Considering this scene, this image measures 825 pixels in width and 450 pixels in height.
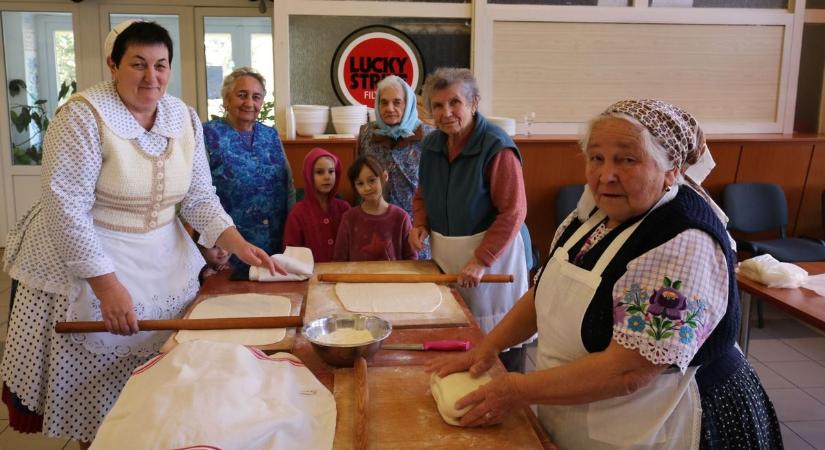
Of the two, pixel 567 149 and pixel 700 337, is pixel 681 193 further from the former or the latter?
pixel 567 149

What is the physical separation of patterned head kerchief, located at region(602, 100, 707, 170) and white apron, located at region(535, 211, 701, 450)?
16cm

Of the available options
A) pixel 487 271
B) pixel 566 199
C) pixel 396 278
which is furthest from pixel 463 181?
pixel 566 199

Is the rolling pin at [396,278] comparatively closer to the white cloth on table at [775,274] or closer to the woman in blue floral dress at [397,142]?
the woman in blue floral dress at [397,142]

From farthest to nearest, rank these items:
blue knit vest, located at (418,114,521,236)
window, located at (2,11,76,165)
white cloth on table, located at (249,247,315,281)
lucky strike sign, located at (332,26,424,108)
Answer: window, located at (2,11,76,165), lucky strike sign, located at (332,26,424,108), blue knit vest, located at (418,114,521,236), white cloth on table, located at (249,247,315,281)

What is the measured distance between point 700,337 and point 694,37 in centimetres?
395

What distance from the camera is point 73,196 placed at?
165 cm

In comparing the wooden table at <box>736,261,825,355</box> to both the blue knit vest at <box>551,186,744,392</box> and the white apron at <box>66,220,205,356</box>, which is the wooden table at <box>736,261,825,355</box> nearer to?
the blue knit vest at <box>551,186,744,392</box>

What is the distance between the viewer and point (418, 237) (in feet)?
8.32

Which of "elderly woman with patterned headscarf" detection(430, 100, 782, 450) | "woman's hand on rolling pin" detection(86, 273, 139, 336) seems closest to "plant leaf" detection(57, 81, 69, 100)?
"woman's hand on rolling pin" detection(86, 273, 139, 336)

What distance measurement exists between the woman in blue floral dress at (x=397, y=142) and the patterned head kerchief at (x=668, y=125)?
1869 millimetres

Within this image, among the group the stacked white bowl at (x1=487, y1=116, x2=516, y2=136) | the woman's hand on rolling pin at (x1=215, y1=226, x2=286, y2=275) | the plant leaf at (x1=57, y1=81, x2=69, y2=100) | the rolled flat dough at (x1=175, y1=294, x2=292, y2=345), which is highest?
the plant leaf at (x1=57, y1=81, x2=69, y2=100)

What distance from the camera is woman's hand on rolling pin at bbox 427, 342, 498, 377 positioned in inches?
53.4

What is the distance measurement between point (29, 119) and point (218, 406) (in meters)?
5.91

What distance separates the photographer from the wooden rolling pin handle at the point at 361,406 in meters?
1.12
